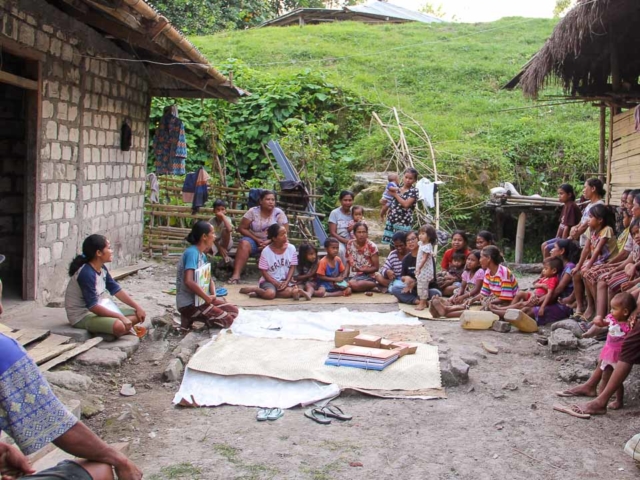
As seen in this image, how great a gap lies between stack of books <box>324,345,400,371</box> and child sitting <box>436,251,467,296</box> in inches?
130

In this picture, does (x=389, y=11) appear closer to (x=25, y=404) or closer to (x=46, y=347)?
(x=46, y=347)

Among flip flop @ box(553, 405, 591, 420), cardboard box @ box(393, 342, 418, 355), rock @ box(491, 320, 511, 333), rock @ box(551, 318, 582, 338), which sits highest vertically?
rock @ box(551, 318, 582, 338)

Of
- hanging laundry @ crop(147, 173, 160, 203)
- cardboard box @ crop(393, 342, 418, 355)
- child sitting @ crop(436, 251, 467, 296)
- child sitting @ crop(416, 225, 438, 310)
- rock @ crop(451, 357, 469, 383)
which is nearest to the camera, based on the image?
rock @ crop(451, 357, 469, 383)

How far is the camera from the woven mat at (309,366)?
198 inches

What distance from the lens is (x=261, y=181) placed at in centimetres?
1384

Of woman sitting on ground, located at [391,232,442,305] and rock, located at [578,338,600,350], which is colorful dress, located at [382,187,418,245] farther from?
rock, located at [578,338,600,350]

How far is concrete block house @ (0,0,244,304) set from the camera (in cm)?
675

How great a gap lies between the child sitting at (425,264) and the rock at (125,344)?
3480mm

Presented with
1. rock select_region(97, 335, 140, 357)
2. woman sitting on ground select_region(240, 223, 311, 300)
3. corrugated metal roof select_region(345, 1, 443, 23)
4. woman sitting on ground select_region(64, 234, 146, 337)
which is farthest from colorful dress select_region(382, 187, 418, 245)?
corrugated metal roof select_region(345, 1, 443, 23)

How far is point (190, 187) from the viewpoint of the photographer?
1041 cm

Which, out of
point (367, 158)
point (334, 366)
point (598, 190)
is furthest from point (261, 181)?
point (334, 366)

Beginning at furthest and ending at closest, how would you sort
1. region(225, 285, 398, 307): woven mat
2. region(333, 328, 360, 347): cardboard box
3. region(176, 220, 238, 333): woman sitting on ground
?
region(225, 285, 398, 307): woven mat, region(176, 220, 238, 333): woman sitting on ground, region(333, 328, 360, 347): cardboard box

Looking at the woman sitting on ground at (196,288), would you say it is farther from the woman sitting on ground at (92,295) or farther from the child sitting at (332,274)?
the child sitting at (332,274)

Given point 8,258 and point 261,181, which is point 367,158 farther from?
point 8,258
